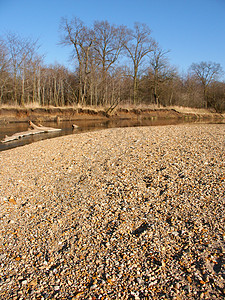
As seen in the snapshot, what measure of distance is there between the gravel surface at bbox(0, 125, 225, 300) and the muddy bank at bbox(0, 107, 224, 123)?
19.8 m

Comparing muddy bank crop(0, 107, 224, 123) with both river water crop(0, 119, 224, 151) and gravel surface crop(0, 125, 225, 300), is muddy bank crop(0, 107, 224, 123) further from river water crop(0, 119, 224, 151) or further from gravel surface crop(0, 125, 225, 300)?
gravel surface crop(0, 125, 225, 300)

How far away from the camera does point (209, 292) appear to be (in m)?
2.82

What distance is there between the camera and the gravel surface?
3033 millimetres

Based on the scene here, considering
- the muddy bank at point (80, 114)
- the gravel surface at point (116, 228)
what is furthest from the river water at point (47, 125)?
the gravel surface at point (116, 228)

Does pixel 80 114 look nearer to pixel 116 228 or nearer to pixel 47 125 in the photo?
pixel 47 125

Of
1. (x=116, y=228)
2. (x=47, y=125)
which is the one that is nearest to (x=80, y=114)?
(x=47, y=125)

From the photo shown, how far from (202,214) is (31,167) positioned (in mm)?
5532

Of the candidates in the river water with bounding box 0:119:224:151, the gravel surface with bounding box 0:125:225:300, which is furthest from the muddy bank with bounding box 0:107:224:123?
the gravel surface with bounding box 0:125:225:300

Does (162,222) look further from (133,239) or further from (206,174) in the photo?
(206,174)

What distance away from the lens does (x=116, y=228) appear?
13.7 feet

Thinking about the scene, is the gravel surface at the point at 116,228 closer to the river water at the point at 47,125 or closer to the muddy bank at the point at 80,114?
the river water at the point at 47,125

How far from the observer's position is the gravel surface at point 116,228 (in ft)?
9.95

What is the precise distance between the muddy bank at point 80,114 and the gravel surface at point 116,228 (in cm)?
1983

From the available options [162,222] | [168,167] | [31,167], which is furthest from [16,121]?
[162,222]
